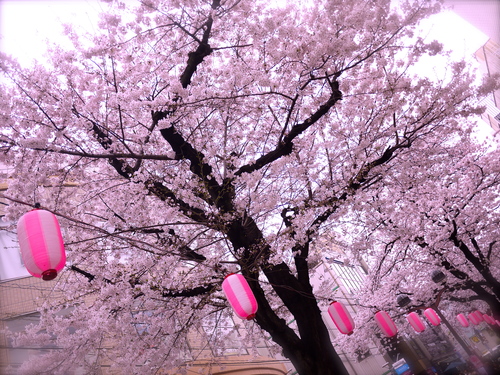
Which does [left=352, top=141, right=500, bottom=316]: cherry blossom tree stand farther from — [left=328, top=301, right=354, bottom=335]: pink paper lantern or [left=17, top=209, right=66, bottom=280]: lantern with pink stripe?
[left=17, top=209, right=66, bottom=280]: lantern with pink stripe

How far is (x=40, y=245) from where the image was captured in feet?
11.3

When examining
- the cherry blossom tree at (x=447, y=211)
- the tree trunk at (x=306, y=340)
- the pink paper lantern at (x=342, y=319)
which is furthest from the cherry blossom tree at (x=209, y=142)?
the cherry blossom tree at (x=447, y=211)

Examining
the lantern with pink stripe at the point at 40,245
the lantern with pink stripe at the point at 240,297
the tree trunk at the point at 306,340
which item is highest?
the lantern with pink stripe at the point at 40,245

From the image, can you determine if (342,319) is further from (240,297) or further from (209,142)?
(209,142)

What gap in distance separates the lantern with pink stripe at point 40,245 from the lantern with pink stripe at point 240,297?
2.32 metres

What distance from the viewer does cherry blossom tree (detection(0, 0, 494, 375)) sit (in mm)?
5539

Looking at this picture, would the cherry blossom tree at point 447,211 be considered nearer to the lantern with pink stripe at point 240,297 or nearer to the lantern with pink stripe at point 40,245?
the lantern with pink stripe at point 240,297

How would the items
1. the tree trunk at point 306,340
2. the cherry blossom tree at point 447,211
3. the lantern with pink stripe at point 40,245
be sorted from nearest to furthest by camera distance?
1. the lantern with pink stripe at point 40,245
2. the tree trunk at point 306,340
3. the cherry blossom tree at point 447,211

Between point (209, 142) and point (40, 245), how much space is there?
402cm

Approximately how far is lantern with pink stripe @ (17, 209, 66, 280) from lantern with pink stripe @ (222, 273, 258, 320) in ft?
7.60

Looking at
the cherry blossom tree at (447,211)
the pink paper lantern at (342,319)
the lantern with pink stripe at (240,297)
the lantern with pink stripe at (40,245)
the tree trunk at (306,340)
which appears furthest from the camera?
the cherry blossom tree at (447,211)

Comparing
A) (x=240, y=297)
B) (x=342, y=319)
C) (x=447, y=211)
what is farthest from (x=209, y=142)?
(x=447, y=211)

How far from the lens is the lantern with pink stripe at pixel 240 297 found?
468 cm

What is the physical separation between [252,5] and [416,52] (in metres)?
3.38
